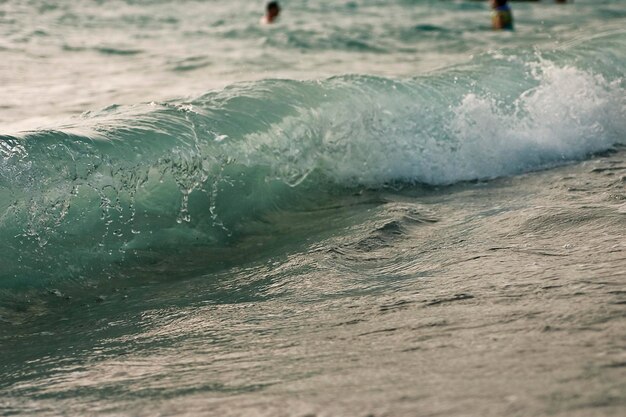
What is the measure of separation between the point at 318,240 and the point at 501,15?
12.0m

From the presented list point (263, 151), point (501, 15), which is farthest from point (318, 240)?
point (501, 15)

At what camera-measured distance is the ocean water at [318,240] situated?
10.7 feet

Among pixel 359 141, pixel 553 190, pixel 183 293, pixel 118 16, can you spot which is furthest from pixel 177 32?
pixel 183 293

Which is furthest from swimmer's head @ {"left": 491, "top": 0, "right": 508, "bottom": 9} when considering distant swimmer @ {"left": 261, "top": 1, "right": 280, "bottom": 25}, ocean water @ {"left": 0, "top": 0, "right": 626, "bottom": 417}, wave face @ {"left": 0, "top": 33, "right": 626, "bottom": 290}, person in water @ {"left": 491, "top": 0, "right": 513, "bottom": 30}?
wave face @ {"left": 0, "top": 33, "right": 626, "bottom": 290}

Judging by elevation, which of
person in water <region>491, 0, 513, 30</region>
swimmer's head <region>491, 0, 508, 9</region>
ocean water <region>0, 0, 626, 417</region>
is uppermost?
swimmer's head <region>491, 0, 508, 9</region>

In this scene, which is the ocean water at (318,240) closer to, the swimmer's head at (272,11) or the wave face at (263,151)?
the wave face at (263,151)

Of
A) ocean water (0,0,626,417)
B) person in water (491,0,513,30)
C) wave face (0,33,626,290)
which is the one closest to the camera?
ocean water (0,0,626,417)

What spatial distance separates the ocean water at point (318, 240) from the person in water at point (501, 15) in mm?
5402

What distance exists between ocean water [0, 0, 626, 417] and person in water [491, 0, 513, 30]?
5402 millimetres

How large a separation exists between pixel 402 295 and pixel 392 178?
3.22 meters

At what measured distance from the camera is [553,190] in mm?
6457

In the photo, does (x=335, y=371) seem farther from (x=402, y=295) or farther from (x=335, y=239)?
(x=335, y=239)

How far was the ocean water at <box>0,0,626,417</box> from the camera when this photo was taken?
128 inches

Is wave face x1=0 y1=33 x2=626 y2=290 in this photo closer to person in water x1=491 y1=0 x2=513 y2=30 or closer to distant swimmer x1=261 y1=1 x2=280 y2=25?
person in water x1=491 y1=0 x2=513 y2=30
